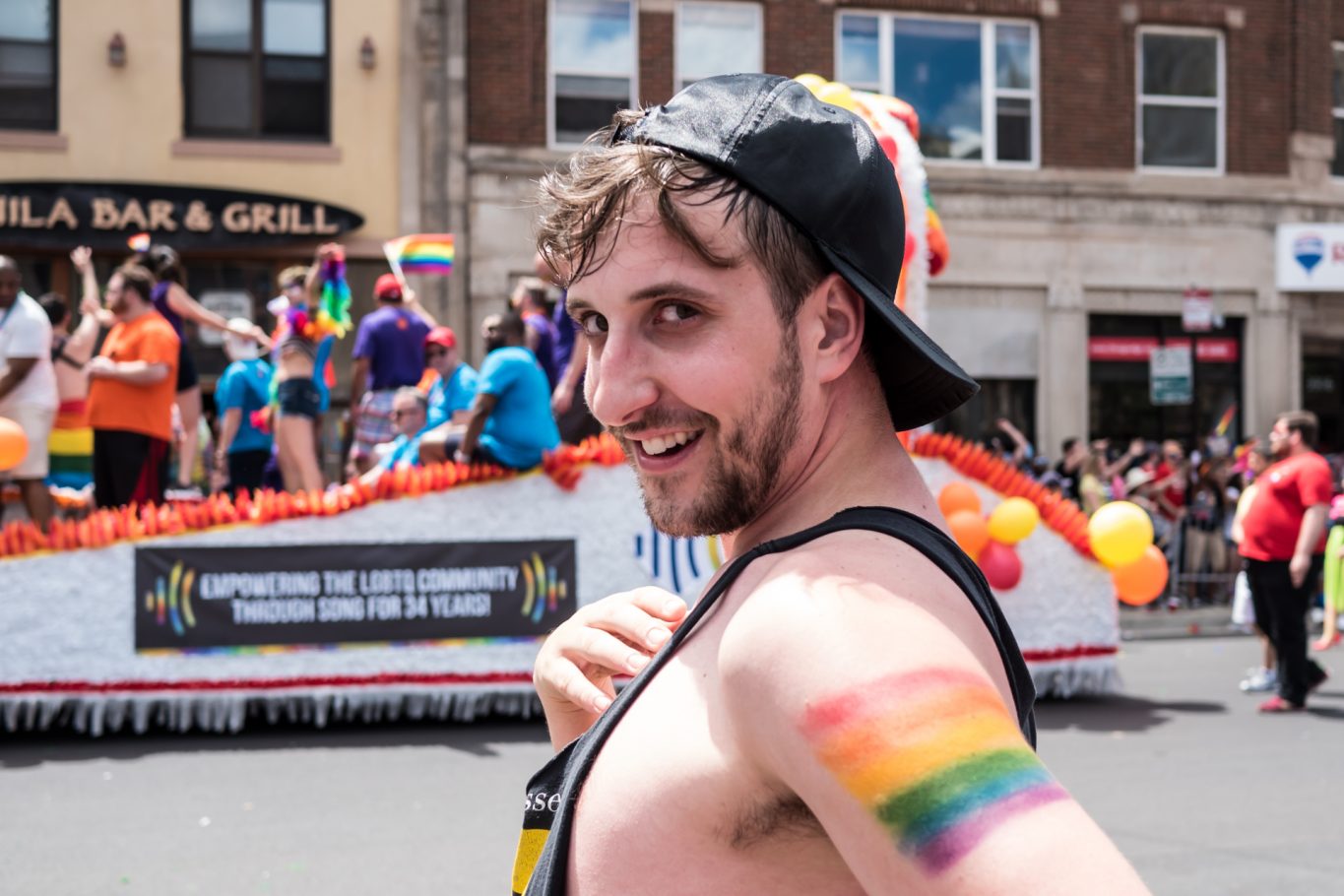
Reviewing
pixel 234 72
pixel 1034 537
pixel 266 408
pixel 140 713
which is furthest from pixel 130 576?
pixel 234 72

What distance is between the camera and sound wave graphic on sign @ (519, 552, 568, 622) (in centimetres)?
785

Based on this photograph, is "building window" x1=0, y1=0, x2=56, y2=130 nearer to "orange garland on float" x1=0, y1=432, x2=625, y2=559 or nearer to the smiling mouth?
"orange garland on float" x1=0, y1=432, x2=625, y2=559

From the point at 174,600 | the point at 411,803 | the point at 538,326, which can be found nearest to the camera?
the point at 411,803

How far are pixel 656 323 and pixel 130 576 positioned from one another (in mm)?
6813

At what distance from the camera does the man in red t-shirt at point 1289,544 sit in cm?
880

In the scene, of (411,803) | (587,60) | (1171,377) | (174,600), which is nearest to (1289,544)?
(411,803)

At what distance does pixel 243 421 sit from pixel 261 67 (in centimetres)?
941

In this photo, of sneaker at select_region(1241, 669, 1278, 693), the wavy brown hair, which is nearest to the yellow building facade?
sneaker at select_region(1241, 669, 1278, 693)

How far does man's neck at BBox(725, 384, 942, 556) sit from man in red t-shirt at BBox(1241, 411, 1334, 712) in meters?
8.31

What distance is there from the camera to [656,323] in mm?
1244

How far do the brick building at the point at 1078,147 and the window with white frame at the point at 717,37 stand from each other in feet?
0.07

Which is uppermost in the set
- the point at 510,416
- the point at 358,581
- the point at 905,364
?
the point at 905,364

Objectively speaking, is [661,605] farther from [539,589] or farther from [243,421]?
[243,421]

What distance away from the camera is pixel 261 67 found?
1755cm
